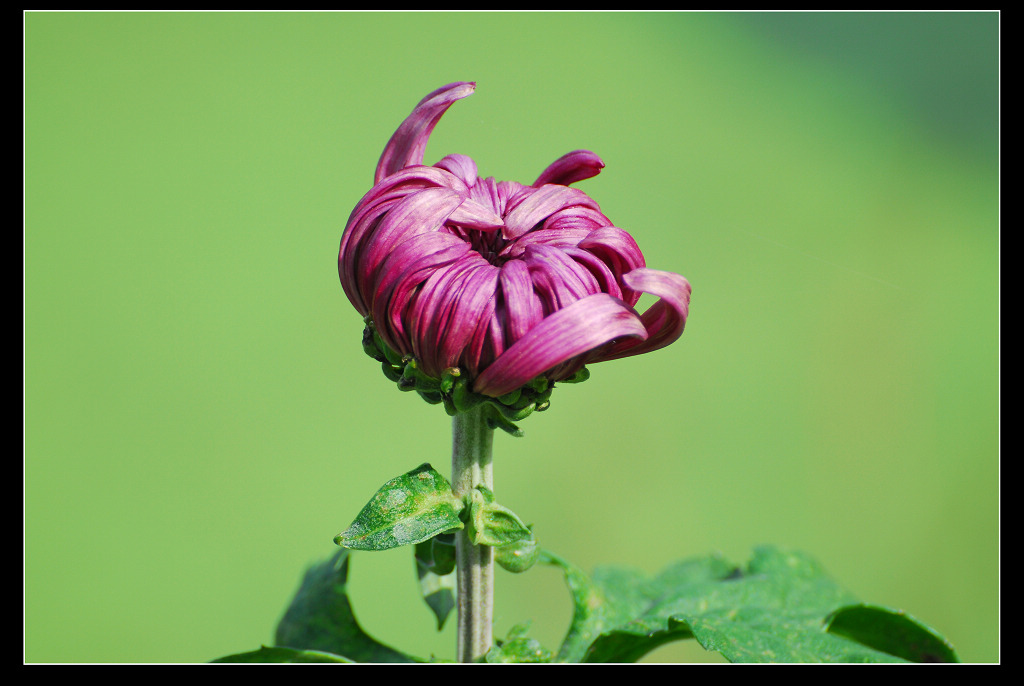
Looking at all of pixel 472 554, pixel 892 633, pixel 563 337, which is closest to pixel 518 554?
pixel 472 554

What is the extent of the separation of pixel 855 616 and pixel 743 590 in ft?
0.28

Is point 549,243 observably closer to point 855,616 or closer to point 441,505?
point 441,505

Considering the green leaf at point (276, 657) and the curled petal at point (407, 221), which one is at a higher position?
the curled petal at point (407, 221)

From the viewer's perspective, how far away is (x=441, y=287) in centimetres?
32

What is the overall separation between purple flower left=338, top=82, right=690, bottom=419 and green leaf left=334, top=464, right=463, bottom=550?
4cm

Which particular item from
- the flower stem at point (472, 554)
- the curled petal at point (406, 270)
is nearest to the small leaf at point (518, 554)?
the flower stem at point (472, 554)

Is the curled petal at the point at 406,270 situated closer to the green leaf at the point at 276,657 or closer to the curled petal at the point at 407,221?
the curled petal at the point at 407,221

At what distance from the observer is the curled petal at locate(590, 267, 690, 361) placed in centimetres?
31

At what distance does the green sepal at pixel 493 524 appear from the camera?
35 cm

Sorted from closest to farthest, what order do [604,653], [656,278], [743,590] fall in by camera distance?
[656,278], [604,653], [743,590]

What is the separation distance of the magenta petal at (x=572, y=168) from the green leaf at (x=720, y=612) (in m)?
0.21

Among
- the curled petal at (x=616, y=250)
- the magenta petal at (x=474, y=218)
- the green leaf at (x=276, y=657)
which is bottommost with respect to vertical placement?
the green leaf at (x=276, y=657)

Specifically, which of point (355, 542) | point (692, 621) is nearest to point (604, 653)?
point (692, 621)

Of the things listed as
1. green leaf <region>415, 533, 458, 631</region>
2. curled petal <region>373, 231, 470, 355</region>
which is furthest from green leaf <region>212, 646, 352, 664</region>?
curled petal <region>373, 231, 470, 355</region>
